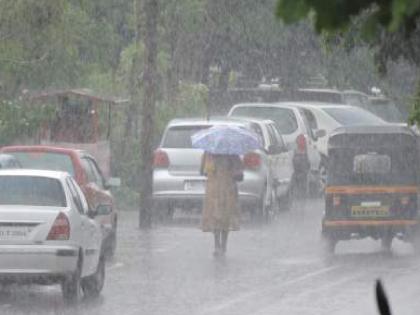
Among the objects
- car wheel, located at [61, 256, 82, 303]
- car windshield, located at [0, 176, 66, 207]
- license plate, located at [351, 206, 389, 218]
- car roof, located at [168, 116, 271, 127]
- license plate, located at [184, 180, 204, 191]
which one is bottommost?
car wheel, located at [61, 256, 82, 303]

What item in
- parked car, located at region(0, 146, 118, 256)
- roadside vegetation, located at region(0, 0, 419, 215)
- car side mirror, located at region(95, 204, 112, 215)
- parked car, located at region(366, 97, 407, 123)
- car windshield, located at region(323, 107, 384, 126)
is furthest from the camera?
parked car, located at region(366, 97, 407, 123)

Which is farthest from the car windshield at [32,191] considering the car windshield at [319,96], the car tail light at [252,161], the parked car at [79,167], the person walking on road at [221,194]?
the car windshield at [319,96]

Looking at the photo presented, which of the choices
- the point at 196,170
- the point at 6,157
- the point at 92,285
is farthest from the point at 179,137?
the point at 92,285

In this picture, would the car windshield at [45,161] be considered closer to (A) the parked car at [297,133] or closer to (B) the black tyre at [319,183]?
(A) the parked car at [297,133]

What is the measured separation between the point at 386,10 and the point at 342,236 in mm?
17199

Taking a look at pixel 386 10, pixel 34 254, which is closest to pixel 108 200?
pixel 34 254

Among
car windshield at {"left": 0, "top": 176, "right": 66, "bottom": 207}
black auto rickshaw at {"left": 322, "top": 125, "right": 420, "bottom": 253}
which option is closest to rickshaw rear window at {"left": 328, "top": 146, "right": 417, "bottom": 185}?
black auto rickshaw at {"left": 322, "top": 125, "right": 420, "bottom": 253}

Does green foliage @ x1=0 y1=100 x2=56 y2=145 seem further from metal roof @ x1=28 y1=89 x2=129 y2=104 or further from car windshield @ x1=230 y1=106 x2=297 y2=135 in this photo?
car windshield @ x1=230 y1=106 x2=297 y2=135

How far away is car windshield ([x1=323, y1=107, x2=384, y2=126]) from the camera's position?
34219 millimetres

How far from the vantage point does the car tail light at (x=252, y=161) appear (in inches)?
1038

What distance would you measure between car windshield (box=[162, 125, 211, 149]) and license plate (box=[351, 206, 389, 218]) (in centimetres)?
555

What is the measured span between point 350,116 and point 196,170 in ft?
31.3

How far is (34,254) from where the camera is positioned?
14484 millimetres

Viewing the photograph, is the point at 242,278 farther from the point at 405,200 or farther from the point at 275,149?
the point at 275,149
